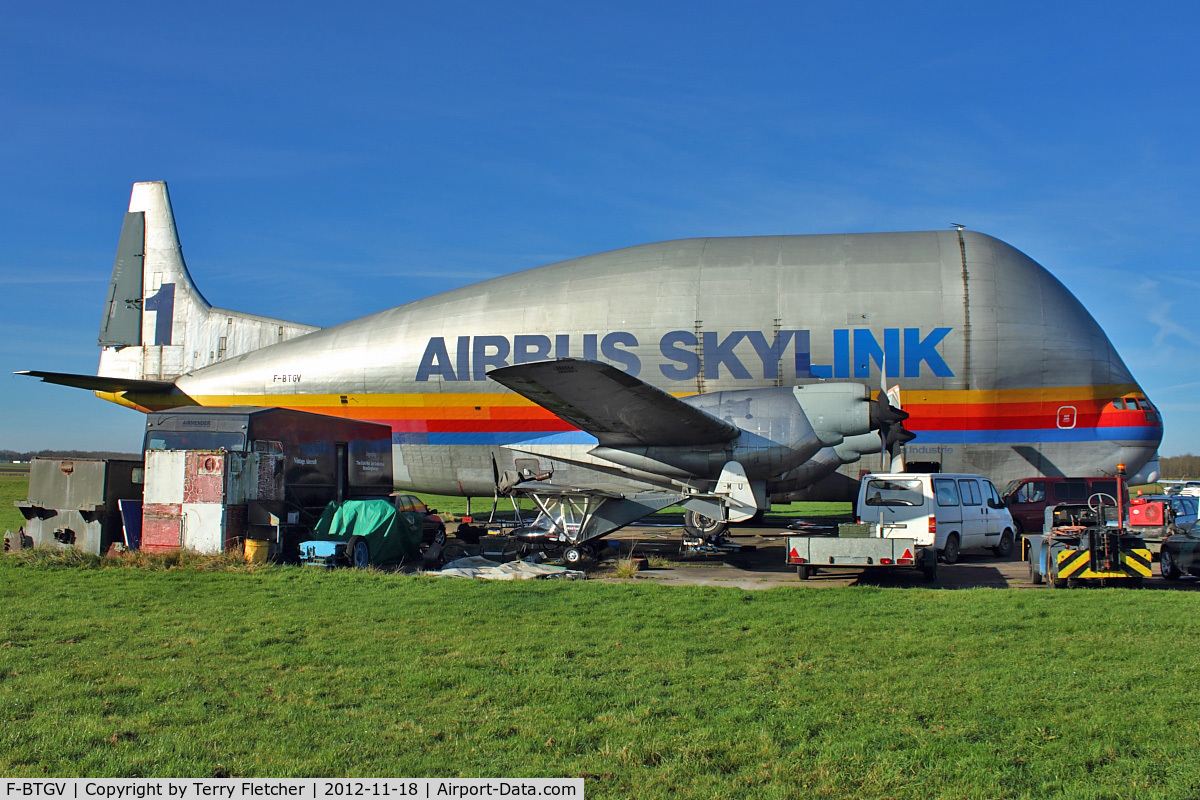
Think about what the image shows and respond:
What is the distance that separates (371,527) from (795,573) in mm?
7990

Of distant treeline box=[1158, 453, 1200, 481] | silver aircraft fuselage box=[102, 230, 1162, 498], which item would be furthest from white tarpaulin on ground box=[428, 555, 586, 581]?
distant treeline box=[1158, 453, 1200, 481]

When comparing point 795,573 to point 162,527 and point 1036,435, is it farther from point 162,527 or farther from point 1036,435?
point 162,527

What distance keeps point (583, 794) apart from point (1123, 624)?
7.81 metres

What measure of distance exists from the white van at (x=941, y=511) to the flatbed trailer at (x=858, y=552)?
53.4 inches

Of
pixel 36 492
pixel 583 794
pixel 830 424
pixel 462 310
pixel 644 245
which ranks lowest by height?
pixel 583 794

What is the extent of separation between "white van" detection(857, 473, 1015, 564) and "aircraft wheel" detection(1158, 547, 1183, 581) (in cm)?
363

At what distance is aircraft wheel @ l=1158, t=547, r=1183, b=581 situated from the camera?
14.5 metres

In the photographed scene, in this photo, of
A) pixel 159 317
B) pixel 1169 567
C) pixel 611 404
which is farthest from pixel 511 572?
pixel 159 317

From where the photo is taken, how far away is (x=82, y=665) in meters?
7.57

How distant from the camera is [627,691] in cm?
693

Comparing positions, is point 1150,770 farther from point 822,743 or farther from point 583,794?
point 583,794

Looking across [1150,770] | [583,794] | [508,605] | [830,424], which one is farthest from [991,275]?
[583,794]

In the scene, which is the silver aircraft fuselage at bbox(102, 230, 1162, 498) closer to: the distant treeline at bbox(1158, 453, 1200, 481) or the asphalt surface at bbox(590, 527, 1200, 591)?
the asphalt surface at bbox(590, 527, 1200, 591)

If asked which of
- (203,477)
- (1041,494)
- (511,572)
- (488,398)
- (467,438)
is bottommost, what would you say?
(511,572)
